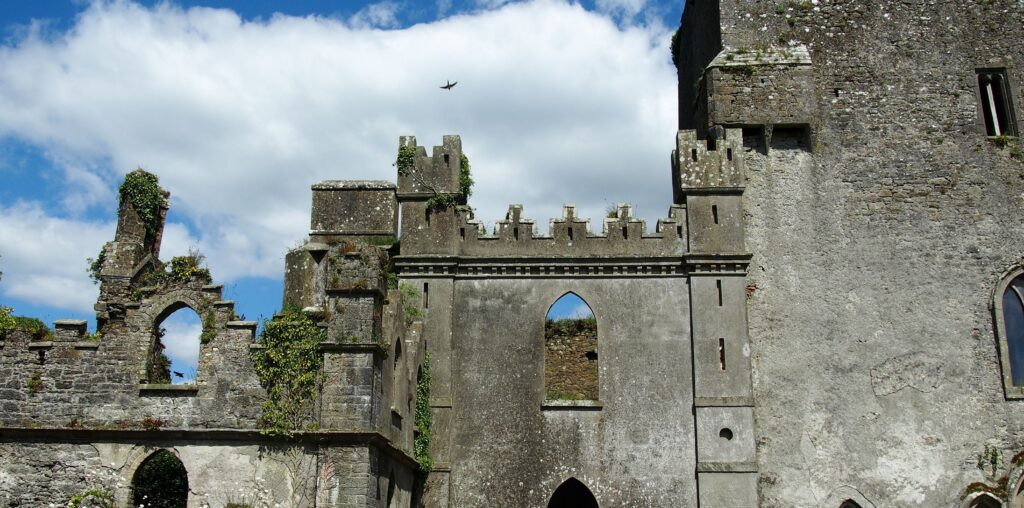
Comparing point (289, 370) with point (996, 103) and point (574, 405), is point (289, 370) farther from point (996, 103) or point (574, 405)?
point (996, 103)

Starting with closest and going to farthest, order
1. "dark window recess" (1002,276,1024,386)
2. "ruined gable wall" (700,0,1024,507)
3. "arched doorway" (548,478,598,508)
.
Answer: "ruined gable wall" (700,0,1024,507)
"dark window recess" (1002,276,1024,386)
"arched doorway" (548,478,598,508)

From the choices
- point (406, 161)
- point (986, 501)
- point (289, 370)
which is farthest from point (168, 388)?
point (986, 501)

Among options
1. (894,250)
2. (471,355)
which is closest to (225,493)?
(471,355)

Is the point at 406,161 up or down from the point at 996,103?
down

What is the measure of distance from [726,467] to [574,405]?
314 centimetres

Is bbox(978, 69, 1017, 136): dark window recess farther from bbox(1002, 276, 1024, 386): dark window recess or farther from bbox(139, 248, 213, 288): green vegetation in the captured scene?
bbox(139, 248, 213, 288): green vegetation

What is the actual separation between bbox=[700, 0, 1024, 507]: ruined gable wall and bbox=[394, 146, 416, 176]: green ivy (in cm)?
731

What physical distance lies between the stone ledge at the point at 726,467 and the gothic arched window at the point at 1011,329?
17.8ft

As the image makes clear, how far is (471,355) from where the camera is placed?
62.6 ft

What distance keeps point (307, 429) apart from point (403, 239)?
607 centimetres

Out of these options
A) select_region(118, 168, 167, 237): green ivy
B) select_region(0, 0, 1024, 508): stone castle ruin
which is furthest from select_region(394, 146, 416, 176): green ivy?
select_region(118, 168, 167, 237): green ivy

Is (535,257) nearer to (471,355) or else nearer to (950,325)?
(471,355)

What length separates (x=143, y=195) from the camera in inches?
746

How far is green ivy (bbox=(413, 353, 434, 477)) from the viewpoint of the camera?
1809cm
